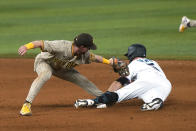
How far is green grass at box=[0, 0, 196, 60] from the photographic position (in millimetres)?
16250

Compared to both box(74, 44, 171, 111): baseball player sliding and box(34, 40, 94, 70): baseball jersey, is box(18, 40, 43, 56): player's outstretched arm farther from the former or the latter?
box(74, 44, 171, 111): baseball player sliding

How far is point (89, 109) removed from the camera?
9.37m

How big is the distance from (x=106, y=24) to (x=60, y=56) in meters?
11.2

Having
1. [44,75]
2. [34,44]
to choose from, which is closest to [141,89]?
[44,75]

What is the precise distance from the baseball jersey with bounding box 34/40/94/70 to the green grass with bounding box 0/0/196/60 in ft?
18.1

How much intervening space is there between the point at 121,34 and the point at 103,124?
33.8 feet

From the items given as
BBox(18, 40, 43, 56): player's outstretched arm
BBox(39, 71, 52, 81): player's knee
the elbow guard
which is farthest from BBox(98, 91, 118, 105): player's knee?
BBox(18, 40, 43, 56): player's outstretched arm

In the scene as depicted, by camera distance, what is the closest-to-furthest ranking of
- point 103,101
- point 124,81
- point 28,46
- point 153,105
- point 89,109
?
point 28,46
point 153,105
point 103,101
point 89,109
point 124,81

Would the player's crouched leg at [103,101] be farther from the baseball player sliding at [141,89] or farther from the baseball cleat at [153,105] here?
the baseball cleat at [153,105]

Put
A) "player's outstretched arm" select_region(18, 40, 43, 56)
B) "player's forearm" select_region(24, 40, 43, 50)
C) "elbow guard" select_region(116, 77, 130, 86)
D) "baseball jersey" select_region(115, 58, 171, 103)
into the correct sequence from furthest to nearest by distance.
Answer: "elbow guard" select_region(116, 77, 130, 86) < "baseball jersey" select_region(115, 58, 171, 103) < "player's forearm" select_region(24, 40, 43, 50) < "player's outstretched arm" select_region(18, 40, 43, 56)

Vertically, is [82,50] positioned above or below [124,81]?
above

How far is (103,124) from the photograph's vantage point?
8172 millimetres

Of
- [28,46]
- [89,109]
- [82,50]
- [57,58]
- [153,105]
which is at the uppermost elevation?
[28,46]

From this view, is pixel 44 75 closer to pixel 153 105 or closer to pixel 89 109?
pixel 89 109
